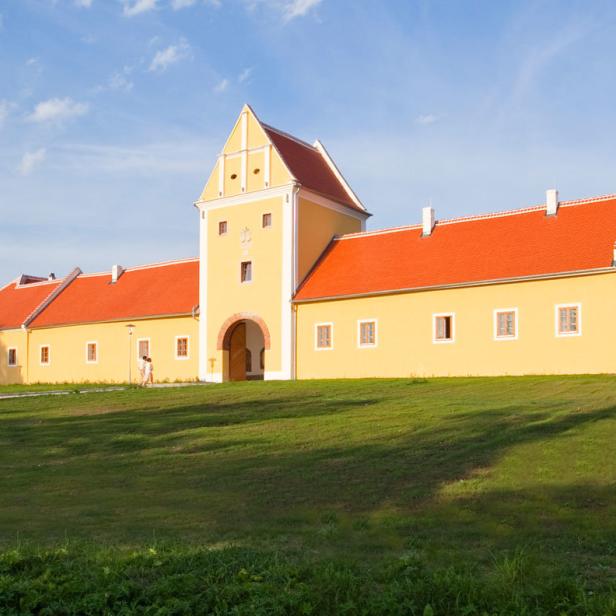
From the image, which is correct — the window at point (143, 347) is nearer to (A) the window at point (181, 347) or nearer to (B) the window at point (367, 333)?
(A) the window at point (181, 347)

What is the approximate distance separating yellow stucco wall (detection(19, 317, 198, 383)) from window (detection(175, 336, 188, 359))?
18 cm

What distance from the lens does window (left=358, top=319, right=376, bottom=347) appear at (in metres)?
30.8

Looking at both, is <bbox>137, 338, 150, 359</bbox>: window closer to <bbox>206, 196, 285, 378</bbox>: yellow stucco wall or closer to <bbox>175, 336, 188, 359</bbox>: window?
<bbox>175, 336, 188, 359</bbox>: window

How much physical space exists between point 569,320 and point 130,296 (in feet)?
75.4

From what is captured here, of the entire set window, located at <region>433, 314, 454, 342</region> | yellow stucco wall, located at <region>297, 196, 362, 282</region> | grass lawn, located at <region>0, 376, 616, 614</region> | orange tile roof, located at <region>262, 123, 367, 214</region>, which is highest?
orange tile roof, located at <region>262, 123, 367, 214</region>

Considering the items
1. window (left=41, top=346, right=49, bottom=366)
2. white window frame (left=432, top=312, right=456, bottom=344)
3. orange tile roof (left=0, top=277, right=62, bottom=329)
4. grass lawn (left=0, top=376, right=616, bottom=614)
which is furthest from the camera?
orange tile roof (left=0, top=277, right=62, bottom=329)

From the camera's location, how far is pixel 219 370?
34.4 metres

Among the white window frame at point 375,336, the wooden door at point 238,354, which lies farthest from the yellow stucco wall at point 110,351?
the white window frame at point 375,336

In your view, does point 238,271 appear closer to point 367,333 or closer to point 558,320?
point 367,333

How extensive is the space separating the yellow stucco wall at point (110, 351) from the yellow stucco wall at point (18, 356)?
582 millimetres

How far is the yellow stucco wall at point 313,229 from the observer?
33.5 m

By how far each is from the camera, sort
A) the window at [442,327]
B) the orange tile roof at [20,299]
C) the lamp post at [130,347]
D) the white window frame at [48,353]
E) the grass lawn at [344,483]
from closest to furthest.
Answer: the grass lawn at [344,483] → the window at [442,327] → the lamp post at [130,347] → the white window frame at [48,353] → the orange tile roof at [20,299]

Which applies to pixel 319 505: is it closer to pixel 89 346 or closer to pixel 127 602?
pixel 127 602

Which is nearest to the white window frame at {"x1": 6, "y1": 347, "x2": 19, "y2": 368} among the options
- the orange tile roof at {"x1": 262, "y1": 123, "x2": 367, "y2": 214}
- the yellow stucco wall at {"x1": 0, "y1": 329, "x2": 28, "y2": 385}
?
the yellow stucco wall at {"x1": 0, "y1": 329, "x2": 28, "y2": 385}
